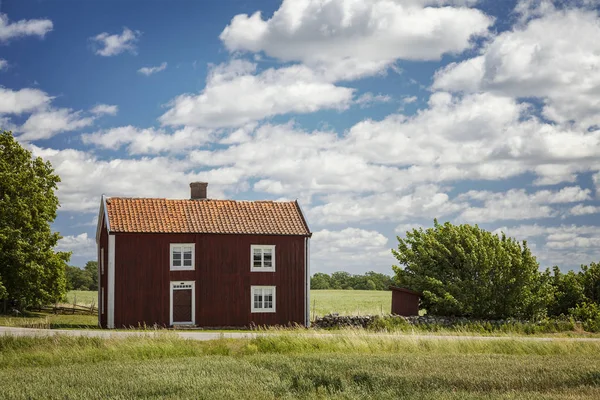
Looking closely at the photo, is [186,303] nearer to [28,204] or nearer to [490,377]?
[28,204]

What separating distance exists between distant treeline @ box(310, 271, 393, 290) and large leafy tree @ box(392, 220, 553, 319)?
61.3 m

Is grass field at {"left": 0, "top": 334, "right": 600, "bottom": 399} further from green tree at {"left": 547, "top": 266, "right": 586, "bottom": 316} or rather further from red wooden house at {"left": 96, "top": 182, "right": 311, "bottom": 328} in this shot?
green tree at {"left": 547, "top": 266, "right": 586, "bottom": 316}

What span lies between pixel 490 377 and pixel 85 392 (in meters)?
8.92

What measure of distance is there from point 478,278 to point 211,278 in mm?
14723

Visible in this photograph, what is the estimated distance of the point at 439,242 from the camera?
40.8 meters

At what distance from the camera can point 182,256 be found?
39781 mm

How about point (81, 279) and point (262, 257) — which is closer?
point (262, 257)

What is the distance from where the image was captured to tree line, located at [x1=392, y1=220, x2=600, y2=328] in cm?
3869

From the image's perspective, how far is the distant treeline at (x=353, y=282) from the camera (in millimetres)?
102188

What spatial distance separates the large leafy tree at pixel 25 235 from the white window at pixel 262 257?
1576 centimetres

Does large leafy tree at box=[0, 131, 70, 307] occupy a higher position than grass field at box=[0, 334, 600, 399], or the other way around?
large leafy tree at box=[0, 131, 70, 307]

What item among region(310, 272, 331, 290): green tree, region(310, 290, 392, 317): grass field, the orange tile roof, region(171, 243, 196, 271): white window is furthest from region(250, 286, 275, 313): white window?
region(310, 272, 331, 290): green tree

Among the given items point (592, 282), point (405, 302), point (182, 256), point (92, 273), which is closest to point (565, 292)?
point (592, 282)

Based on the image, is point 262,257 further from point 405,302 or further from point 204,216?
point 405,302
